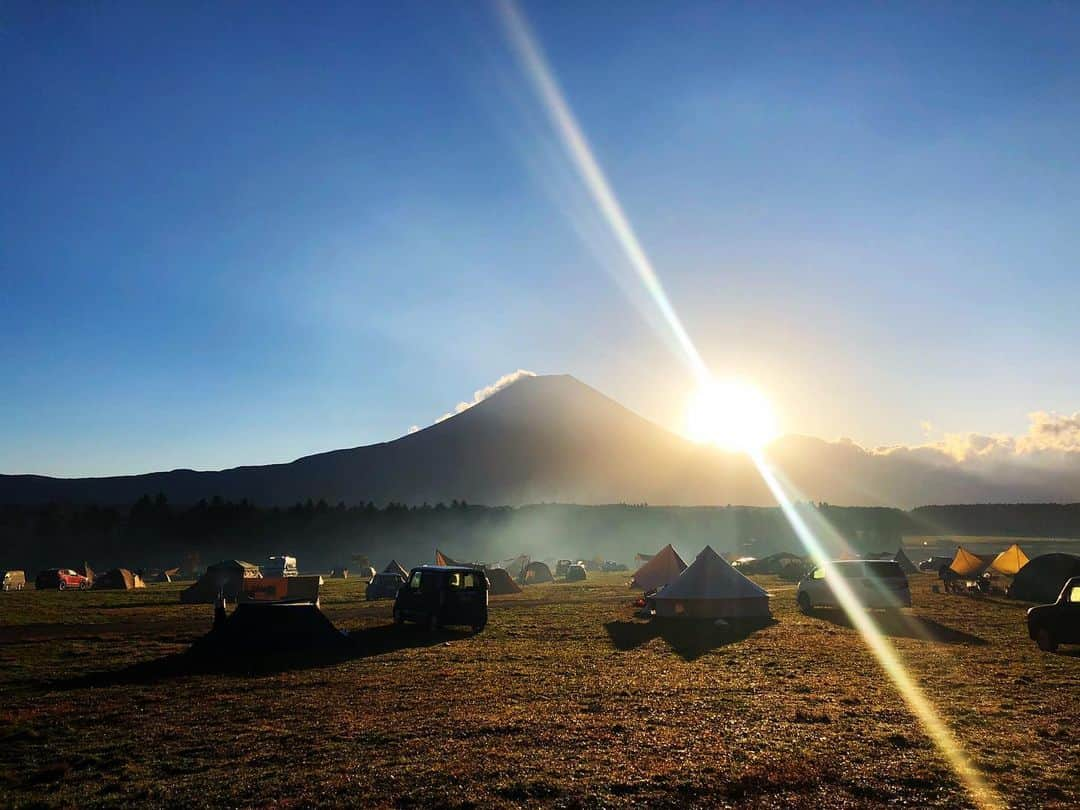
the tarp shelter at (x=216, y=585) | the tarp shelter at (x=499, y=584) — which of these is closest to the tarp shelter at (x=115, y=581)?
the tarp shelter at (x=216, y=585)

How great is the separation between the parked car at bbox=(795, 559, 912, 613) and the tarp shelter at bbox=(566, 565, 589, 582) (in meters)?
34.4

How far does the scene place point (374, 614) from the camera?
31.6m

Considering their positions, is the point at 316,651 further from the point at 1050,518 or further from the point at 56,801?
the point at 1050,518

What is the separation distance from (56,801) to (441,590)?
16970mm

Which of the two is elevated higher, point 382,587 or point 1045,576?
point 1045,576

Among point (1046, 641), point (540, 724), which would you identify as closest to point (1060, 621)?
point (1046, 641)

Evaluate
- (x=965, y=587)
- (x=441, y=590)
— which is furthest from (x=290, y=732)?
(x=965, y=587)

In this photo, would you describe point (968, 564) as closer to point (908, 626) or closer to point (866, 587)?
point (866, 587)

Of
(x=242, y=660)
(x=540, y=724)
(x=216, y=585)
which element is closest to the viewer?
(x=540, y=724)

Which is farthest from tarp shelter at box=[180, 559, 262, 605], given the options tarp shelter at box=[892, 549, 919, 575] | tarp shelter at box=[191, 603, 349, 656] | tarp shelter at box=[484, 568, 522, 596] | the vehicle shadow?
tarp shelter at box=[892, 549, 919, 575]

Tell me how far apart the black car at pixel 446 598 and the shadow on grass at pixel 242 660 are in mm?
1684

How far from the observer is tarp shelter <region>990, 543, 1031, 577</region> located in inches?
1919

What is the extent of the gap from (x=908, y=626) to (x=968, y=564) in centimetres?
3032

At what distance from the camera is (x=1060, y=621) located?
1914 centimetres
